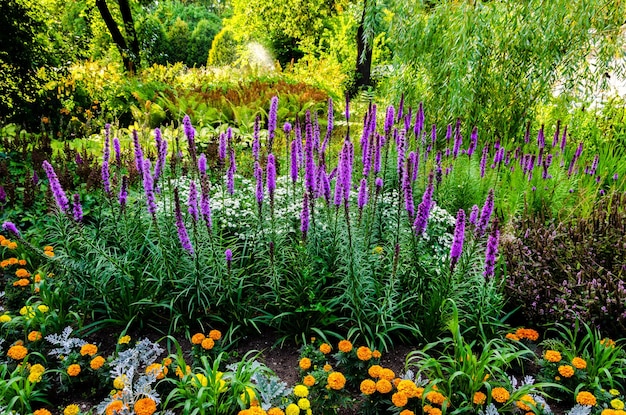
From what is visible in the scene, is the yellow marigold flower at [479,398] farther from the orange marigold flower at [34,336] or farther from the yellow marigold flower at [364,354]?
the orange marigold flower at [34,336]

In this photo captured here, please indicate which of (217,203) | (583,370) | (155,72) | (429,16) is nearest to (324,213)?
(217,203)

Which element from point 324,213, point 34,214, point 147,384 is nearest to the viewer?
point 147,384

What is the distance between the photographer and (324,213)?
11.2 ft

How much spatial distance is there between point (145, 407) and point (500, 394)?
1706 mm

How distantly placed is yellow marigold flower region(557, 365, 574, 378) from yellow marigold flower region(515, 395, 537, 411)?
244mm

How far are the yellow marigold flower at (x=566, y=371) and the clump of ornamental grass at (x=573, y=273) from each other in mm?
551

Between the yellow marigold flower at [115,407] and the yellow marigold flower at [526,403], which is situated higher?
the yellow marigold flower at [115,407]

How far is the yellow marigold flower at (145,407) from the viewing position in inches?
81.2


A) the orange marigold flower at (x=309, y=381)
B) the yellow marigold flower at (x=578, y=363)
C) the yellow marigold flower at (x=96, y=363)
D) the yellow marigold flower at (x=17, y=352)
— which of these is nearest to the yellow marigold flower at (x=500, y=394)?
the yellow marigold flower at (x=578, y=363)

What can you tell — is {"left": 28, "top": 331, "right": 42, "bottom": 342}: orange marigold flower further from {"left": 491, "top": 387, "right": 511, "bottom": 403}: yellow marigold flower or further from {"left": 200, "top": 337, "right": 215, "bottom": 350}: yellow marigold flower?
{"left": 491, "top": 387, "right": 511, "bottom": 403}: yellow marigold flower

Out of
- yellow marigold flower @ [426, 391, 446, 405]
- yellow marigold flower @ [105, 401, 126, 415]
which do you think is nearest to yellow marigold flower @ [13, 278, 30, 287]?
yellow marigold flower @ [105, 401, 126, 415]

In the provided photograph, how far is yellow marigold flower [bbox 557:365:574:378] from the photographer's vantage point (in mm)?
2375

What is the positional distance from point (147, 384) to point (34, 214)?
2798 millimetres

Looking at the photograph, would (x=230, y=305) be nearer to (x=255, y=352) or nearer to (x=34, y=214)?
(x=255, y=352)
